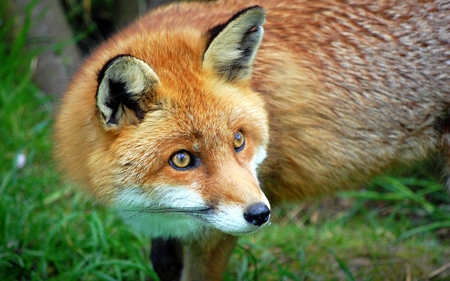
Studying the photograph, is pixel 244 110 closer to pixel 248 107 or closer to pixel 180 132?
pixel 248 107

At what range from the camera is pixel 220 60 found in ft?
9.59

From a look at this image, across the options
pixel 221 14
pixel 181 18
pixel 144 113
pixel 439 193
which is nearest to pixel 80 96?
pixel 144 113

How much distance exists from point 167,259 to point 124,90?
4.93 ft

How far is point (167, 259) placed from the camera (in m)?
3.72

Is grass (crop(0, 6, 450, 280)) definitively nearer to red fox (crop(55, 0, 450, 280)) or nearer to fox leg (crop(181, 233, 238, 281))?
fox leg (crop(181, 233, 238, 281))

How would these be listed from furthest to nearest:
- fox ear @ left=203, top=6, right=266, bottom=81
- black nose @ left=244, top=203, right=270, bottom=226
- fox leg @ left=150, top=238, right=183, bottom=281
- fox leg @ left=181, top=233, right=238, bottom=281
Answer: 1. fox leg @ left=150, top=238, right=183, bottom=281
2. fox leg @ left=181, top=233, right=238, bottom=281
3. fox ear @ left=203, top=6, right=266, bottom=81
4. black nose @ left=244, top=203, right=270, bottom=226

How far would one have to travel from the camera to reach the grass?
13.0 ft

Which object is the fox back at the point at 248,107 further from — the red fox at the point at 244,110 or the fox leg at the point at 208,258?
the fox leg at the point at 208,258

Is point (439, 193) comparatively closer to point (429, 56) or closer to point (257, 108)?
point (429, 56)

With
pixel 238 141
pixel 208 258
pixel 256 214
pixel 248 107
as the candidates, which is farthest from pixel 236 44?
pixel 208 258

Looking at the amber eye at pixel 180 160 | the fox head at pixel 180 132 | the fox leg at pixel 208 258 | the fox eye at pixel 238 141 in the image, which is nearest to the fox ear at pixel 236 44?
the fox head at pixel 180 132

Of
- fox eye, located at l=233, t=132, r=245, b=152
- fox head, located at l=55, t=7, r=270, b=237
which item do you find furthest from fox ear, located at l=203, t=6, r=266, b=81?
fox eye, located at l=233, t=132, r=245, b=152

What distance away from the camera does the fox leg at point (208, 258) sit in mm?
3328

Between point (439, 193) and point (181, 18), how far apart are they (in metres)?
4.14
